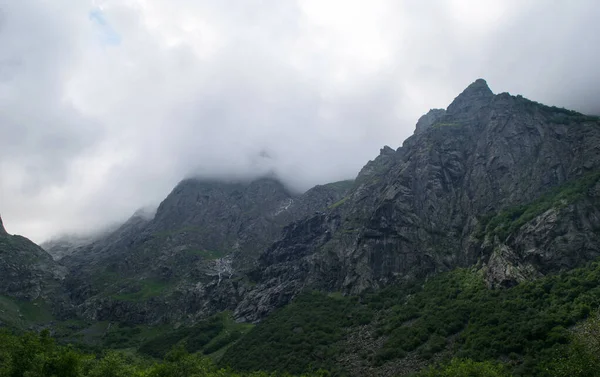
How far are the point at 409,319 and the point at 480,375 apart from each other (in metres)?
74.5

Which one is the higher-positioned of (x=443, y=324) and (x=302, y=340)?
(x=302, y=340)

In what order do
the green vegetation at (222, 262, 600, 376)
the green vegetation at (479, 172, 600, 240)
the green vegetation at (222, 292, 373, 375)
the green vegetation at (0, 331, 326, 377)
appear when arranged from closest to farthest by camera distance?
1. the green vegetation at (0, 331, 326, 377)
2. the green vegetation at (222, 262, 600, 376)
3. the green vegetation at (222, 292, 373, 375)
4. the green vegetation at (479, 172, 600, 240)

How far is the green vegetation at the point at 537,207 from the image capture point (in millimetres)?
148875

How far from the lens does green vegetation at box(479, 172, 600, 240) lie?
149 meters

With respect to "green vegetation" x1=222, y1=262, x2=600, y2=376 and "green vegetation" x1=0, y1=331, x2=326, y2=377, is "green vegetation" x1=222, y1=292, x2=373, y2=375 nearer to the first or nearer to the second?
"green vegetation" x1=222, y1=262, x2=600, y2=376

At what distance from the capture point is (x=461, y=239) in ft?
601

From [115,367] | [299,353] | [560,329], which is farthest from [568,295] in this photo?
[115,367]

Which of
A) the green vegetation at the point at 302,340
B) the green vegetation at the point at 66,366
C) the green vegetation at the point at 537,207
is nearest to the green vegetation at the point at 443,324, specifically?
the green vegetation at the point at 302,340

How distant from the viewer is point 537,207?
6309 inches

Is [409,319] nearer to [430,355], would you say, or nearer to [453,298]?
[453,298]

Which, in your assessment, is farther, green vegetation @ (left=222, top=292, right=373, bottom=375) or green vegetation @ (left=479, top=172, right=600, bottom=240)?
green vegetation @ (left=479, top=172, right=600, bottom=240)

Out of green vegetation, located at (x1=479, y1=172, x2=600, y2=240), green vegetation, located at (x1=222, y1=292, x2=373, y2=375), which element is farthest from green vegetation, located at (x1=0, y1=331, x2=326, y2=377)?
green vegetation, located at (x1=479, y1=172, x2=600, y2=240)

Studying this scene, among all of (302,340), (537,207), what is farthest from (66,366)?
(537,207)

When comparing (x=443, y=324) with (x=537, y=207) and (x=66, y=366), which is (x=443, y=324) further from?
(x=66, y=366)
